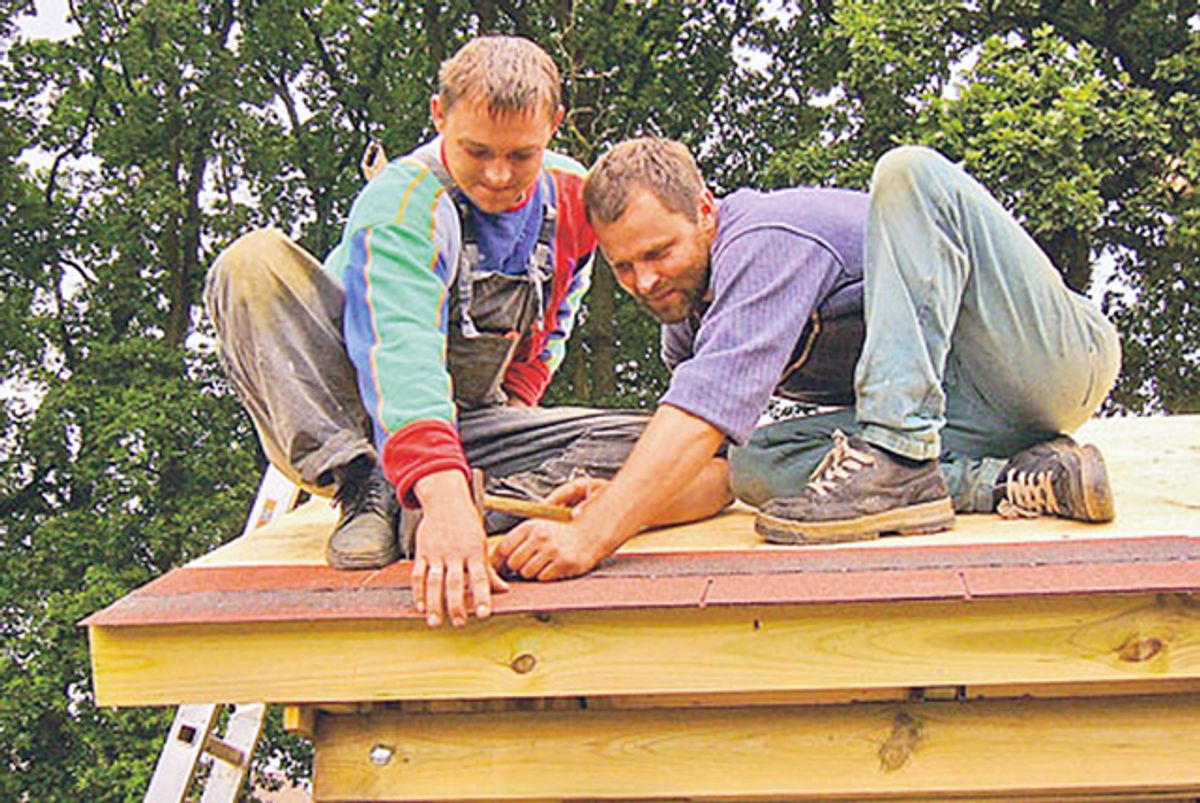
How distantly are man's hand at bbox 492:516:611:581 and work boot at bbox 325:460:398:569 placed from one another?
11.4 inches

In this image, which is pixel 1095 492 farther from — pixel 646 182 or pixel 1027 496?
pixel 646 182

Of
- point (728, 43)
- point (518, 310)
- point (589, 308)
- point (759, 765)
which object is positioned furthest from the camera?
point (728, 43)

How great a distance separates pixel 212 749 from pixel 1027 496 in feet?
10.0

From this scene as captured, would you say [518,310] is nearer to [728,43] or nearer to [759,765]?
[759,765]

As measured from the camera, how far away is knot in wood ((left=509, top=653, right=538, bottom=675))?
71.2 inches

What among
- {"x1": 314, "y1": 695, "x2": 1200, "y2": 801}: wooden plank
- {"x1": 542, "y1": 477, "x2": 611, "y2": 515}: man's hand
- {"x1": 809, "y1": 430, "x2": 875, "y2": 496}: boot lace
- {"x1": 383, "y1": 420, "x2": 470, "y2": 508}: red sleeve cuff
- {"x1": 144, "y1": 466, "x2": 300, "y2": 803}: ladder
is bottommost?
{"x1": 144, "y1": 466, "x2": 300, "y2": 803}: ladder

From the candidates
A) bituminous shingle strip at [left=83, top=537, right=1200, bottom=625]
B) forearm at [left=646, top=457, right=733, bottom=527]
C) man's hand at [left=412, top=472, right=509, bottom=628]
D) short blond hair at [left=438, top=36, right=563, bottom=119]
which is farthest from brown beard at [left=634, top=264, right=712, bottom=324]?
A: man's hand at [left=412, top=472, right=509, bottom=628]

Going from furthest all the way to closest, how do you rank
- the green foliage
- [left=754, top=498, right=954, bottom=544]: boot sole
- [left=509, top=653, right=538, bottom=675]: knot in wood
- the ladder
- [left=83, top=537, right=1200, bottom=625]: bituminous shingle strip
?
1. the green foliage
2. the ladder
3. [left=754, top=498, right=954, bottom=544]: boot sole
4. [left=509, top=653, right=538, bottom=675]: knot in wood
5. [left=83, top=537, right=1200, bottom=625]: bituminous shingle strip

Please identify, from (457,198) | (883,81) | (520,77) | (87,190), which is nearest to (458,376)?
(457,198)

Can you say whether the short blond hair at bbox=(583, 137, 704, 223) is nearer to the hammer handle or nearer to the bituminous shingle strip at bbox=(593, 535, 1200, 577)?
the hammer handle

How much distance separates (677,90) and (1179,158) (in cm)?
489

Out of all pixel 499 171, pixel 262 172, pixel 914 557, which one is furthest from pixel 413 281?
pixel 262 172

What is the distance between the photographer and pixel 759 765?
1978 millimetres

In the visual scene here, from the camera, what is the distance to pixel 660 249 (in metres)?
2.16
